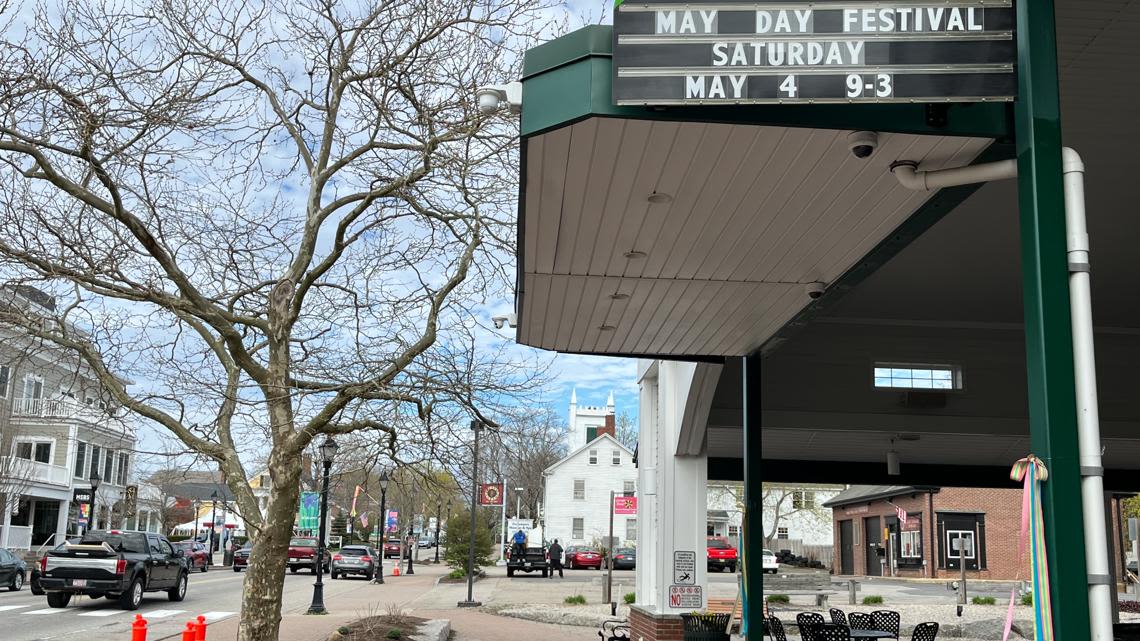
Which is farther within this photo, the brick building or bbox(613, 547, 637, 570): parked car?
bbox(613, 547, 637, 570): parked car

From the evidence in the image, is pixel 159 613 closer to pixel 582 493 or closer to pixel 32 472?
pixel 32 472

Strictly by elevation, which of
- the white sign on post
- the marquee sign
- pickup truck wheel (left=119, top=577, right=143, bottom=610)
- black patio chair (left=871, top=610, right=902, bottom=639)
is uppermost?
the marquee sign

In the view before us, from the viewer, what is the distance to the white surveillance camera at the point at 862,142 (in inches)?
204

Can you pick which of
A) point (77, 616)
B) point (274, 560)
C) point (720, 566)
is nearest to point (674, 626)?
point (274, 560)

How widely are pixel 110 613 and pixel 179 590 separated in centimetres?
433

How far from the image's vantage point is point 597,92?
4938 millimetres

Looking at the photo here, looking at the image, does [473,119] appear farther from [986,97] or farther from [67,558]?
[67,558]

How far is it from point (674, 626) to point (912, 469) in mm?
6537

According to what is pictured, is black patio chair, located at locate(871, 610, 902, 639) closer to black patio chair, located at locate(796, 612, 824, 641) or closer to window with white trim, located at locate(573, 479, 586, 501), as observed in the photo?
black patio chair, located at locate(796, 612, 824, 641)

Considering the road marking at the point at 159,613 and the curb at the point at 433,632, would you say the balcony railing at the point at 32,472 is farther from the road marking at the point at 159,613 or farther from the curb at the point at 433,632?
the curb at the point at 433,632

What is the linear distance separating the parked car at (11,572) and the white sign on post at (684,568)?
2141cm

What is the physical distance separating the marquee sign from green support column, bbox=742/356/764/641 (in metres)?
6.86

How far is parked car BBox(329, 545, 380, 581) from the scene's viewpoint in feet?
132

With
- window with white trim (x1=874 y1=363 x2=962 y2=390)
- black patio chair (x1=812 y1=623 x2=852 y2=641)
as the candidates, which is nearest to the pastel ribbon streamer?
black patio chair (x1=812 y1=623 x2=852 y2=641)
